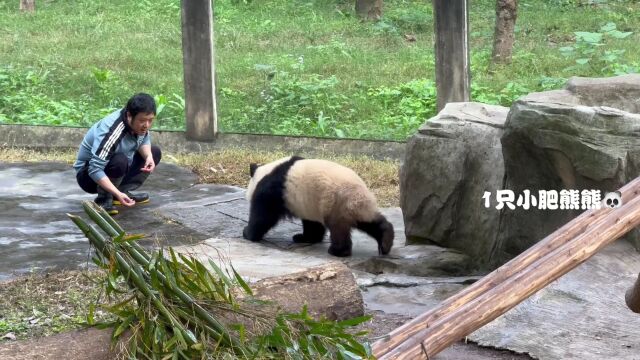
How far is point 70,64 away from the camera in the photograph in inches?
420

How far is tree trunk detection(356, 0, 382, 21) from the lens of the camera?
31.5ft

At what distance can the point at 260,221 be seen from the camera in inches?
284

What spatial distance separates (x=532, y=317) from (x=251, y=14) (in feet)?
18.4

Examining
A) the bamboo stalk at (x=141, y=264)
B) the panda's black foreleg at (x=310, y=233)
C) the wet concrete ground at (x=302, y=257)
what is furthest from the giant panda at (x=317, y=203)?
the bamboo stalk at (x=141, y=264)

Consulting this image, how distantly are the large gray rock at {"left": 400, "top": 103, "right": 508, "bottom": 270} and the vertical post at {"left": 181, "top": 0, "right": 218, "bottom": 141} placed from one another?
3.44 metres

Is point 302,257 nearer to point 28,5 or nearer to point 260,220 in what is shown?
point 260,220

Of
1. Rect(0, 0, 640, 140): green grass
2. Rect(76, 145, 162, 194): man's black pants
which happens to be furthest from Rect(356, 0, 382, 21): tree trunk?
Rect(76, 145, 162, 194): man's black pants

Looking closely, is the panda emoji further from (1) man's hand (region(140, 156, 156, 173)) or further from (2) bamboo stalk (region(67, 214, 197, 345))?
(1) man's hand (region(140, 156, 156, 173))

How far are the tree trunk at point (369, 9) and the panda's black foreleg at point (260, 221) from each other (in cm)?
306

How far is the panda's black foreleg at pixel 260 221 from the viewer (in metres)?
7.20

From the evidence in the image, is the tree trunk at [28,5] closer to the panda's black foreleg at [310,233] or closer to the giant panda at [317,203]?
the giant panda at [317,203]

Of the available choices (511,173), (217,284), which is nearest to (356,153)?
(511,173)

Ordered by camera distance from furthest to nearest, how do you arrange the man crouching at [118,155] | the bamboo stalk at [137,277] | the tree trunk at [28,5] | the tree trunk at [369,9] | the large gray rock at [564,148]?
the tree trunk at [28,5]
the tree trunk at [369,9]
the man crouching at [118,155]
the large gray rock at [564,148]
the bamboo stalk at [137,277]

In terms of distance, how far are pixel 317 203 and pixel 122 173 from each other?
1.76 meters
